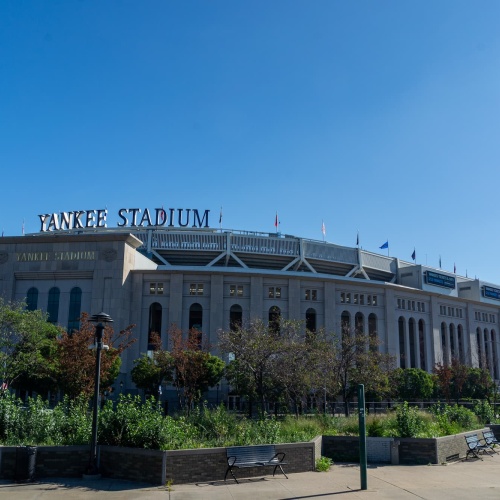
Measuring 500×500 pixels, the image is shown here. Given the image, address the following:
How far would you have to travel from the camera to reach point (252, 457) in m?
15.7

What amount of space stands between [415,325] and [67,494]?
6172 centimetres

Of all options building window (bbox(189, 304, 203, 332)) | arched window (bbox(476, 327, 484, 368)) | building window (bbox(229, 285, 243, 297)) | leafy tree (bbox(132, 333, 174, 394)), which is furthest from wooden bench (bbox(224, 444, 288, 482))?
arched window (bbox(476, 327, 484, 368))

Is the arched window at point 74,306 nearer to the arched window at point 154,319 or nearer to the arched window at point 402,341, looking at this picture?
the arched window at point 154,319

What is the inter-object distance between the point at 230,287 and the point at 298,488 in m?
44.9

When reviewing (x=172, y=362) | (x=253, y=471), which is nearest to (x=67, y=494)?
(x=253, y=471)

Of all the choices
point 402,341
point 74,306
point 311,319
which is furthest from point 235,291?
point 402,341

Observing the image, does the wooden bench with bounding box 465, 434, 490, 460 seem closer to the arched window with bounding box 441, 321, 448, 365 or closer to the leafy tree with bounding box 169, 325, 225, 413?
the leafy tree with bounding box 169, 325, 225, 413

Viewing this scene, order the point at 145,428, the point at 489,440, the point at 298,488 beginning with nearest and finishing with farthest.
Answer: the point at 298,488
the point at 145,428
the point at 489,440

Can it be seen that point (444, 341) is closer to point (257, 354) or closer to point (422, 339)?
point (422, 339)

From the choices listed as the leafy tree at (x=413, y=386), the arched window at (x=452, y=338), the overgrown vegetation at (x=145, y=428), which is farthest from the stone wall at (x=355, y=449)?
the arched window at (x=452, y=338)

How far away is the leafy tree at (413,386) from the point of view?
54844mm

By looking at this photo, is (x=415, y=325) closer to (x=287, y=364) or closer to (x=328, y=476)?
(x=287, y=364)

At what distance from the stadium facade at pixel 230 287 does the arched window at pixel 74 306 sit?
0.30 feet

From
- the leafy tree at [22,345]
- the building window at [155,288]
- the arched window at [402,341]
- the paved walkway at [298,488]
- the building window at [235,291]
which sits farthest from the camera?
the arched window at [402,341]
